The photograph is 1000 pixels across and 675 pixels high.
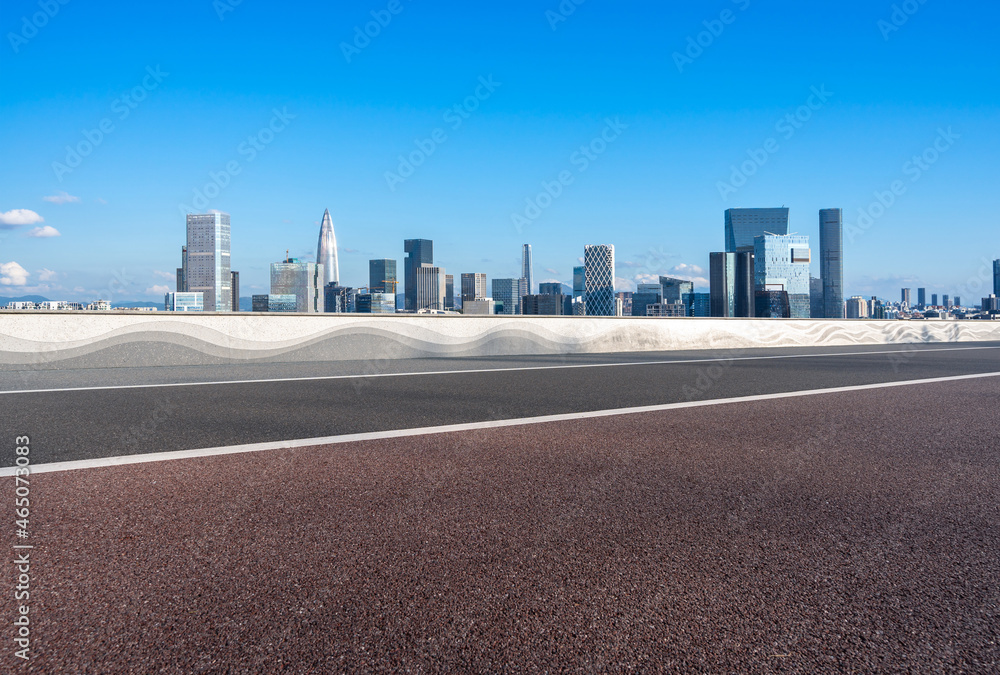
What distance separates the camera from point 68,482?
4.09 m

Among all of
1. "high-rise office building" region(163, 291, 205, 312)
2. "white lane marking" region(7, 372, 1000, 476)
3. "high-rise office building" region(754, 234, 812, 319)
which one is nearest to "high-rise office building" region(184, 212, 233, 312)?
"high-rise office building" region(163, 291, 205, 312)

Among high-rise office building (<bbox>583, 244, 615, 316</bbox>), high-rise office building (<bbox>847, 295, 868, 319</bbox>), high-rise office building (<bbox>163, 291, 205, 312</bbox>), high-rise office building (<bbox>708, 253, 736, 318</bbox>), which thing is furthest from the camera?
high-rise office building (<bbox>583, 244, 615, 316</bbox>)

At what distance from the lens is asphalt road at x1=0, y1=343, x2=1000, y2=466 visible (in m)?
5.79

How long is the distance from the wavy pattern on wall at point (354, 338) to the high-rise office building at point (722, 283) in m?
88.5

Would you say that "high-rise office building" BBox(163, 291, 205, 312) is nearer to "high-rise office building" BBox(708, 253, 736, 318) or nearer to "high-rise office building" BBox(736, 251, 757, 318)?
"high-rise office building" BBox(736, 251, 757, 318)

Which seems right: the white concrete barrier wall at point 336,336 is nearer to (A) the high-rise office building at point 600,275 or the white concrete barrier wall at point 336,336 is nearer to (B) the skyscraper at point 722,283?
(B) the skyscraper at point 722,283

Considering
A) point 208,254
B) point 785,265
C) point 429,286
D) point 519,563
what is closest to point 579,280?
point 429,286

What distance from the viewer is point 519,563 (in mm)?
2791

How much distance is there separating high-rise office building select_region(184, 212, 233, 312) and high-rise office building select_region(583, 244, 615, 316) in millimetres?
108236

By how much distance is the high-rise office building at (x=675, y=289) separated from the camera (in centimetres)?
17262

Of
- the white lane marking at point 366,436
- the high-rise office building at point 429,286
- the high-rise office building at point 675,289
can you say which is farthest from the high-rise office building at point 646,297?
the white lane marking at point 366,436

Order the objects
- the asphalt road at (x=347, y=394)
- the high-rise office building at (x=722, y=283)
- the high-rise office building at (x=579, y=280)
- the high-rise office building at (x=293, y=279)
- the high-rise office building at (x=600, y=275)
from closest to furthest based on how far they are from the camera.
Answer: the asphalt road at (x=347, y=394) < the high-rise office building at (x=722, y=283) < the high-rise office building at (x=293, y=279) < the high-rise office building at (x=600, y=275) < the high-rise office building at (x=579, y=280)

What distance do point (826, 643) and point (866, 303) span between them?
109 meters

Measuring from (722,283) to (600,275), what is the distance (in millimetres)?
61483
